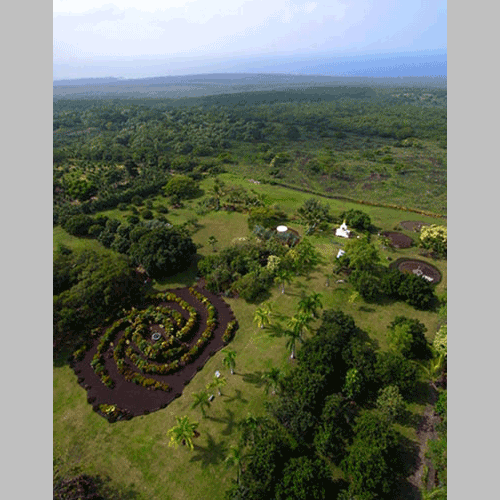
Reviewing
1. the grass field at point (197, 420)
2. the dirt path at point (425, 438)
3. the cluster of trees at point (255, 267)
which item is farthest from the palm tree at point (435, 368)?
the cluster of trees at point (255, 267)

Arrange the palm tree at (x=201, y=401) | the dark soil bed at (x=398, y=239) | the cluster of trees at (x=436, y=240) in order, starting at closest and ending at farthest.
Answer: the palm tree at (x=201, y=401)
the cluster of trees at (x=436, y=240)
the dark soil bed at (x=398, y=239)

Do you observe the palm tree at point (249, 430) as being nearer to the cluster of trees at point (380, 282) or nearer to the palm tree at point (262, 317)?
the palm tree at point (262, 317)

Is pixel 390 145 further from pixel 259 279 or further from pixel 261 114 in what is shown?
pixel 259 279

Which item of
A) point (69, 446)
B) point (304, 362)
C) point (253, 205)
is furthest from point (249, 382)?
point (253, 205)

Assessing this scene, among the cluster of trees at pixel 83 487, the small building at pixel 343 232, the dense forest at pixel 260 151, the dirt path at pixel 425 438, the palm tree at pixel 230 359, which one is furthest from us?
the dense forest at pixel 260 151

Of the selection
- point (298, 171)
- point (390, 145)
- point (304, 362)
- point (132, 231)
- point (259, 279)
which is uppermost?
point (390, 145)

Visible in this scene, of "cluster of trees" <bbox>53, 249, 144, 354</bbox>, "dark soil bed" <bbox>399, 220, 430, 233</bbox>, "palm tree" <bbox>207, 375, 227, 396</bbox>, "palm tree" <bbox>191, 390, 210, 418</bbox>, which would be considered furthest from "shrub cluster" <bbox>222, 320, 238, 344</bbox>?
"dark soil bed" <bbox>399, 220, 430, 233</bbox>
